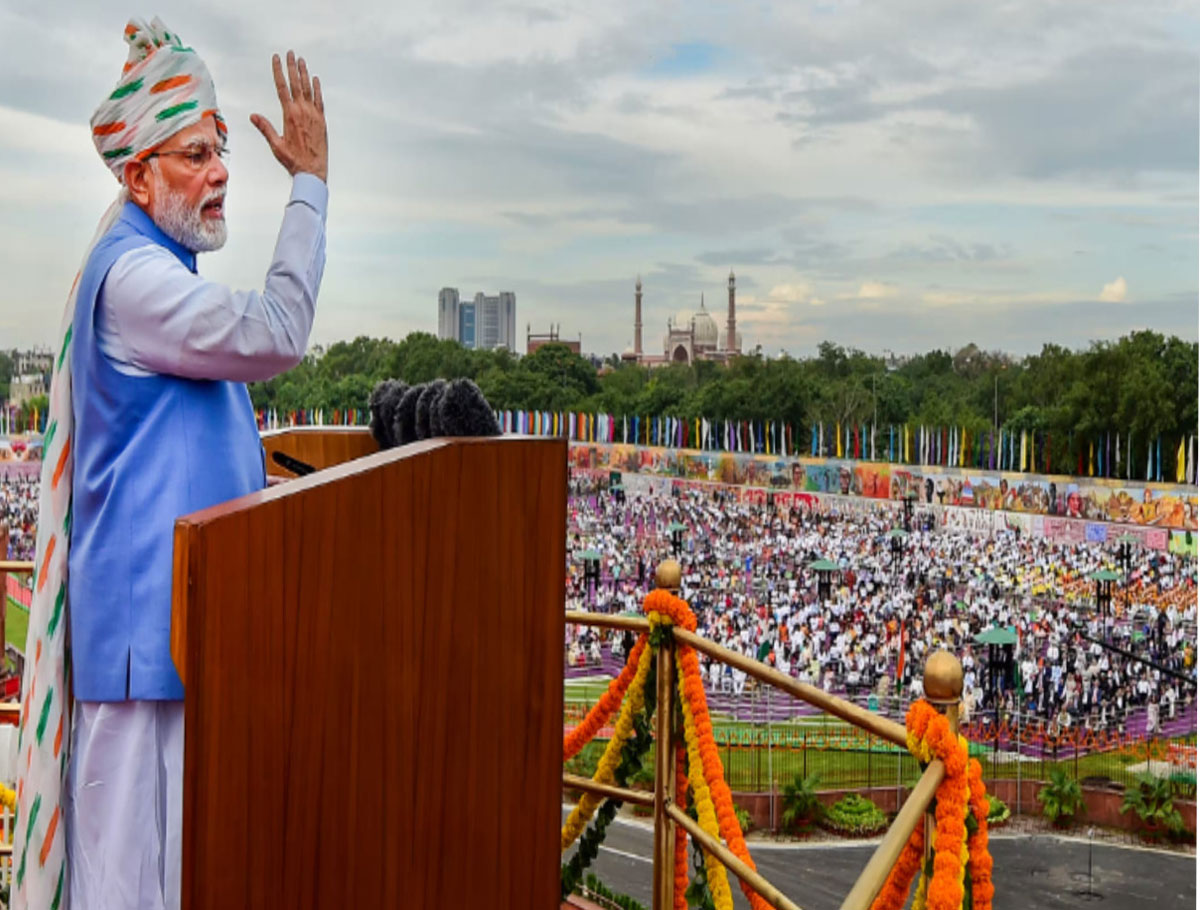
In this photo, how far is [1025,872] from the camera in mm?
12172

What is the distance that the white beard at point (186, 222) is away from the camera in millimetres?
1072

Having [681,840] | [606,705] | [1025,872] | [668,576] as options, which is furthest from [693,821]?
[1025,872]

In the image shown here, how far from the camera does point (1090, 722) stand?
15703 millimetres

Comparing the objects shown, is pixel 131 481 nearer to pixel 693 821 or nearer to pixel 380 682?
pixel 380 682

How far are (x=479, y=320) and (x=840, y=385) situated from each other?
1416 centimetres

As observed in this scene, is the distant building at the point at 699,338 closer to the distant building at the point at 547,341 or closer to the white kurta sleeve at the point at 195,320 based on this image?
the distant building at the point at 547,341

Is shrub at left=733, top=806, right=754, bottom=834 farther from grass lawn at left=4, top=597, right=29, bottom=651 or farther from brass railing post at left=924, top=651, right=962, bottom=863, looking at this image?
grass lawn at left=4, top=597, right=29, bottom=651

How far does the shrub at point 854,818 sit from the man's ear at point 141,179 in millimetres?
13107

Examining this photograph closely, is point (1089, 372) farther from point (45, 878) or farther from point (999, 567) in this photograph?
point (45, 878)

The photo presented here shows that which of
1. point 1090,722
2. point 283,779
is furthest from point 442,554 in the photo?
point 1090,722

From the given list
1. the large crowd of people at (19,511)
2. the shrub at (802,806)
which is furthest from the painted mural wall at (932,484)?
the large crowd of people at (19,511)

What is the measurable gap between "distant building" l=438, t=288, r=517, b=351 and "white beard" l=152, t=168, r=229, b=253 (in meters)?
36.6

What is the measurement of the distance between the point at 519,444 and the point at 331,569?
24 cm

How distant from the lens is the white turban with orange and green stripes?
1.06m
